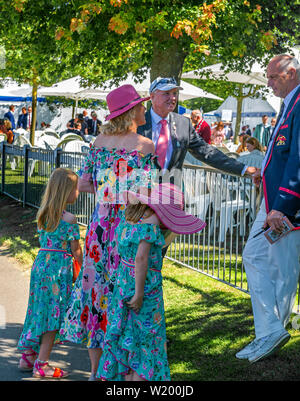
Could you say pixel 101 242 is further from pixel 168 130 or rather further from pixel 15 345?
pixel 15 345

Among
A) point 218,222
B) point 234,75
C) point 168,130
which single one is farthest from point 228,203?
point 234,75

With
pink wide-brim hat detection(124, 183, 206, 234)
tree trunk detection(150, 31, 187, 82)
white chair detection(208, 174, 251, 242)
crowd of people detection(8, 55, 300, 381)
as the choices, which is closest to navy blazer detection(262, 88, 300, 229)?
crowd of people detection(8, 55, 300, 381)

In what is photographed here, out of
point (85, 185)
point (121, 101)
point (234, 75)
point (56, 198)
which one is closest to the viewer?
point (121, 101)

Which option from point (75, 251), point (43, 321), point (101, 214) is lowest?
point (43, 321)

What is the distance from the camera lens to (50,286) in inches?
172

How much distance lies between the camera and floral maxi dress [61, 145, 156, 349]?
149 inches

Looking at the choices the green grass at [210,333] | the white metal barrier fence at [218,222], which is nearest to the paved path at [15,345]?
the green grass at [210,333]

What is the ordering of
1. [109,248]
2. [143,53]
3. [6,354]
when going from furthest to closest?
[143,53] → [6,354] → [109,248]

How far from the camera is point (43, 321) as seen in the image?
4.34 meters

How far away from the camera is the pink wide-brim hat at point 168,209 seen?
3.37m

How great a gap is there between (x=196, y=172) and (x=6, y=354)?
121 inches

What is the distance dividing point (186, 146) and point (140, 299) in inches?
75.1
